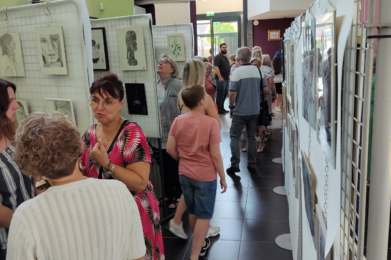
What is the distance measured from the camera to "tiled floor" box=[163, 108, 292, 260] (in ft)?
9.77

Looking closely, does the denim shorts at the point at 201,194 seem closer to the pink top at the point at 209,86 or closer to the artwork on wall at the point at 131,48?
the artwork on wall at the point at 131,48

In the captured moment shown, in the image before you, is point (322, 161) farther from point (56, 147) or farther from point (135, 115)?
point (135, 115)

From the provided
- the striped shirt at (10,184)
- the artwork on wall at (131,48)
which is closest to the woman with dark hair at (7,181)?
the striped shirt at (10,184)

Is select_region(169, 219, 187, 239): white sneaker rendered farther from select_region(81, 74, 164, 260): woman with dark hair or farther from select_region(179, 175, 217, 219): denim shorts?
select_region(81, 74, 164, 260): woman with dark hair

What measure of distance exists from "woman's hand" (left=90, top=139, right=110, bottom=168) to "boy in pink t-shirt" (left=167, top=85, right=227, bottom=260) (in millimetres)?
1087

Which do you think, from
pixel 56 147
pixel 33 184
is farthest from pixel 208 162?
pixel 56 147

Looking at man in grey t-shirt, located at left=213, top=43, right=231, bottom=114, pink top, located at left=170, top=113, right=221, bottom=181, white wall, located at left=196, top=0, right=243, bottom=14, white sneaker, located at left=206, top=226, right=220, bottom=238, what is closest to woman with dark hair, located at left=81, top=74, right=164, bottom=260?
pink top, located at left=170, top=113, right=221, bottom=181

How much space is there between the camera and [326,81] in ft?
2.63

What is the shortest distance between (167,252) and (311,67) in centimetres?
245

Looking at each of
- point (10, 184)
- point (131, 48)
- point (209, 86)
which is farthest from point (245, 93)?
point (10, 184)

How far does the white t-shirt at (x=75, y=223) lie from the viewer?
1061 millimetres

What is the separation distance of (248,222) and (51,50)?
2.44 meters

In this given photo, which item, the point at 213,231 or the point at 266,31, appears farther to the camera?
the point at 266,31

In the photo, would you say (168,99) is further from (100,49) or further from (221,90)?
A: (221,90)
